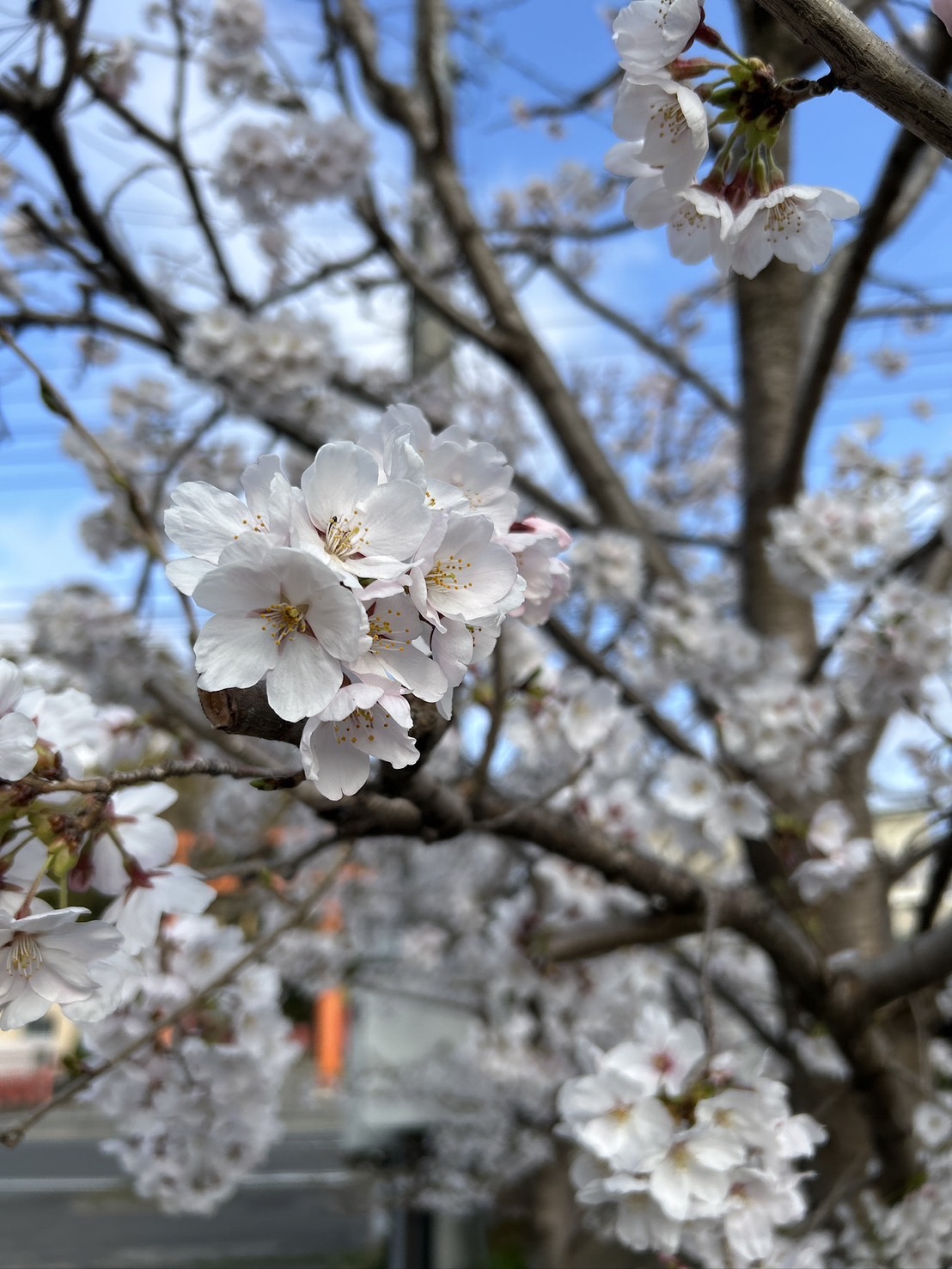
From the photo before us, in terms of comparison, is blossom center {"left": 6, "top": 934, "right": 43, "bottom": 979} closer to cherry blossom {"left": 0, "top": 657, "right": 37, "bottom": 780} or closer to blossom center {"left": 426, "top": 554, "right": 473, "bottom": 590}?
cherry blossom {"left": 0, "top": 657, "right": 37, "bottom": 780}

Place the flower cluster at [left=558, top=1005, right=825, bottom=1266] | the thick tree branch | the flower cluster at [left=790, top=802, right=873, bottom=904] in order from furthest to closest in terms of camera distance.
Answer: the thick tree branch, the flower cluster at [left=790, top=802, right=873, bottom=904], the flower cluster at [left=558, top=1005, right=825, bottom=1266]

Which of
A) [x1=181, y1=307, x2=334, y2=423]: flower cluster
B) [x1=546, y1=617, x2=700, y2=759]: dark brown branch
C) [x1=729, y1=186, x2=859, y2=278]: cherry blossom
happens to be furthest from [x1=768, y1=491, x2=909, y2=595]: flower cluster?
[x1=729, y1=186, x2=859, y2=278]: cherry blossom

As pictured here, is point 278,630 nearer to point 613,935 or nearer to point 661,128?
point 661,128

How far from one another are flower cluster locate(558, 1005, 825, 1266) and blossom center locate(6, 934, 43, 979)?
2.37 feet

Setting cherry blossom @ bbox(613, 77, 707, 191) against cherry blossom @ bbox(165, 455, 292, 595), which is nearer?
cherry blossom @ bbox(165, 455, 292, 595)

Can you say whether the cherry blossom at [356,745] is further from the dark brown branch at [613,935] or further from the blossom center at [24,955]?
the dark brown branch at [613,935]

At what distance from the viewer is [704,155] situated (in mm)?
865

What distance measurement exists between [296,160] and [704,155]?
8.60 ft

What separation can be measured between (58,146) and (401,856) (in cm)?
424

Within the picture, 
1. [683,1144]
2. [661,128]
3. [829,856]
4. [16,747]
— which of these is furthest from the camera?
[829,856]

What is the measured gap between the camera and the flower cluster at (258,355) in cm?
288

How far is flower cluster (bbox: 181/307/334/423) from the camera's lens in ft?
9.45

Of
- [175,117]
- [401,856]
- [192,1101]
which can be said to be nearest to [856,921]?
[192,1101]

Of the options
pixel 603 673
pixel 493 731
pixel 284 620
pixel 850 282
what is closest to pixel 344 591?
pixel 284 620
